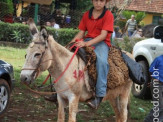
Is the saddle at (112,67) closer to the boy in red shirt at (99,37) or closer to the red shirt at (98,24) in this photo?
the boy in red shirt at (99,37)

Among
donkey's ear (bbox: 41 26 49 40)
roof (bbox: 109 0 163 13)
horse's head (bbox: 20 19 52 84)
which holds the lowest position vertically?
roof (bbox: 109 0 163 13)

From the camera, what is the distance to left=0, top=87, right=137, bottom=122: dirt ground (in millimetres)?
8586

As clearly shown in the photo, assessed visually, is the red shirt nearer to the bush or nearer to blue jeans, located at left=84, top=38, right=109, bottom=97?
Result: blue jeans, located at left=84, top=38, right=109, bottom=97

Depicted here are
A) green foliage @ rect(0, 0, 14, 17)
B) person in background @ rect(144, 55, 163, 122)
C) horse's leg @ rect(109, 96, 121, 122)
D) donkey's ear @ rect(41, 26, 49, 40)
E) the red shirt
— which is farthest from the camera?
green foliage @ rect(0, 0, 14, 17)

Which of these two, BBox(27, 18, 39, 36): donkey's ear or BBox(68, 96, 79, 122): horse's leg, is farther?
BBox(68, 96, 79, 122): horse's leg

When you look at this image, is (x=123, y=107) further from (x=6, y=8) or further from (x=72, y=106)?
(x=6, y=8)

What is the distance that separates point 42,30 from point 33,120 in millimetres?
2944

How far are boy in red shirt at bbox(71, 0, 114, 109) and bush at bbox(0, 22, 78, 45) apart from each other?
14238mm

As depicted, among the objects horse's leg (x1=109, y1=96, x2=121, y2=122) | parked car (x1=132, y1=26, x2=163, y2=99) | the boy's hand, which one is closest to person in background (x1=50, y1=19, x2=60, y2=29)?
parked car (x1=132, y1=26, x2=163, y2=99)

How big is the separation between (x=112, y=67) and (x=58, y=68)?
1.19 metres

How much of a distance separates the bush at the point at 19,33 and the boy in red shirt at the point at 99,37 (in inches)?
561

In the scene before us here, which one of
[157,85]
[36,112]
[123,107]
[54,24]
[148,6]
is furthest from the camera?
[148,6]

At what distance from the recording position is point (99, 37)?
6930mm

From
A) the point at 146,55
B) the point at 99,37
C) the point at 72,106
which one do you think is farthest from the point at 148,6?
the point at 72,106
